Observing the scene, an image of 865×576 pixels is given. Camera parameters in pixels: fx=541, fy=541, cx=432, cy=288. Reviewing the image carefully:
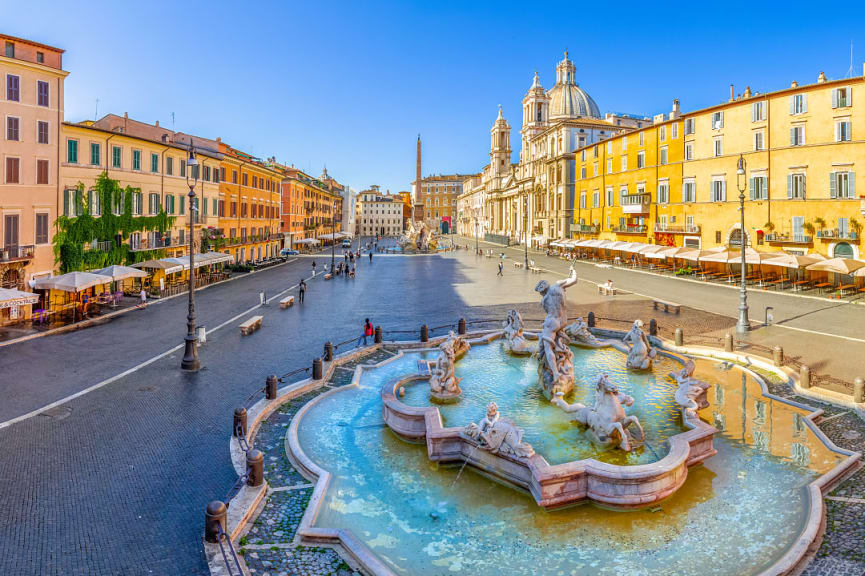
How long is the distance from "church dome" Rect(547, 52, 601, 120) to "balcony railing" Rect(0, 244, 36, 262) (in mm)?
81404

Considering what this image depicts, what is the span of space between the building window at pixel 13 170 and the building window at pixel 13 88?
2.63 metres

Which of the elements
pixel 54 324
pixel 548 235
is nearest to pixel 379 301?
pixel 54 324

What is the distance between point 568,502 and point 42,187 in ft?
91.0

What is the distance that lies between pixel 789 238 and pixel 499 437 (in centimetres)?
3558

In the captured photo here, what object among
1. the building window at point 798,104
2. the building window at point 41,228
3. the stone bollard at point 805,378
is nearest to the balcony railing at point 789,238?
the building window at point 798,104

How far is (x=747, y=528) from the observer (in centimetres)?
769

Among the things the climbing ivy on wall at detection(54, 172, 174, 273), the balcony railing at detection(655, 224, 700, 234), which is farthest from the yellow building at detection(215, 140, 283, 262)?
the balcony railing at detection(655, 224, 700, 234)

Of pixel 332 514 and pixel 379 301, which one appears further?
pixel 379 301

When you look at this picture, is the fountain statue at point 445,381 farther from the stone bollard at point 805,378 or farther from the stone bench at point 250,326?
the stone bench at point 250,326

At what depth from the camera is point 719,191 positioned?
42125 mm

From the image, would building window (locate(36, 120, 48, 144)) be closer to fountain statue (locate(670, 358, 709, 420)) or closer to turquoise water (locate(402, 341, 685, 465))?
turquoise water (locate(402, 341, 685, 465))

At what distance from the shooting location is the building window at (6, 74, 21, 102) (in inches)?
924

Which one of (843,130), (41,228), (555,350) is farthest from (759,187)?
(41,228)

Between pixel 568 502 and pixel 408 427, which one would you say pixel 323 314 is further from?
pixel 568 502
